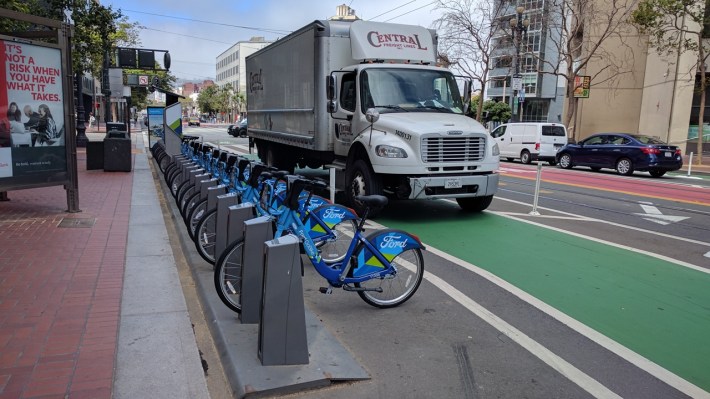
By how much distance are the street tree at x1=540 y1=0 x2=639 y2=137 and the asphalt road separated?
2319cm

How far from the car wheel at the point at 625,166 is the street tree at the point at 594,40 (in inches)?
413

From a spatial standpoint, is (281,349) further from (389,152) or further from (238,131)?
(238,131)

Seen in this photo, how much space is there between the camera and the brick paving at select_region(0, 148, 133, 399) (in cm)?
340

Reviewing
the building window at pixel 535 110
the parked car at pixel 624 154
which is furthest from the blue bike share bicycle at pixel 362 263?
the building window at pixel 535 110

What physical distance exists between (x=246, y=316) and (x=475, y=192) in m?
5.65

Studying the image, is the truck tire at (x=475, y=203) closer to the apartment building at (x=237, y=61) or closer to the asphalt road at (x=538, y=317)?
the asphalt road at (x=538, y=317)

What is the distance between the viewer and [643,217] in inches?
396

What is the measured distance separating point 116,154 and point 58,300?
10432mm

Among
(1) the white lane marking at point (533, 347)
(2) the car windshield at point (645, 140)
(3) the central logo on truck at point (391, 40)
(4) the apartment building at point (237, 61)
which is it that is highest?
(4) the apartment building at point (237, 61)

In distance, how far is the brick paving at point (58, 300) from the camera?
340 cm

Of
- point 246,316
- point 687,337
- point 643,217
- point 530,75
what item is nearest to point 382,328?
point 246,316

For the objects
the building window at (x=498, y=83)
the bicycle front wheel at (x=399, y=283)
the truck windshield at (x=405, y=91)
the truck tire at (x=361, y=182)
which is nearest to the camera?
the bicycle front wheel at (x=399, y=283)

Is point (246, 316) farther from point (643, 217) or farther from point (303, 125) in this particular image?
point (643, 217)

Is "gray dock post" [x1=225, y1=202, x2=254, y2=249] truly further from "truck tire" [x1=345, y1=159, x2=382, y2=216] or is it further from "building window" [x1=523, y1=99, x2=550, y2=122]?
"building window" [x1=523, y1=99, x2=550, y2=122]
